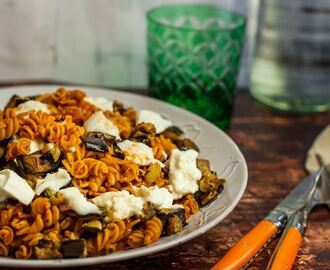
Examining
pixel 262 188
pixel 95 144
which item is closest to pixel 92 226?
pixel 95 144

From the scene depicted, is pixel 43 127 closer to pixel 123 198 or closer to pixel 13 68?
pixel 123 198

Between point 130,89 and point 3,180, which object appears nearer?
point 3,180

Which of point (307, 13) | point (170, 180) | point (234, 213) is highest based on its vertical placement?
point (307, 13)

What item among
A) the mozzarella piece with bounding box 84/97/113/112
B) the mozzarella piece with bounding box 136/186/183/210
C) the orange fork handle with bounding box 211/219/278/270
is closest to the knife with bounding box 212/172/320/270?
the orange fork handle with bounding box 211/219/278/270

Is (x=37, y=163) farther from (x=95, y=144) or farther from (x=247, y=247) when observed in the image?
(x=247, y=247)

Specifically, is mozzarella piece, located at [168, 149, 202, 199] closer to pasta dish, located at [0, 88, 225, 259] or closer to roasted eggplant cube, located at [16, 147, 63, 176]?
pasta dish, located at [0, 88, 225, 259]

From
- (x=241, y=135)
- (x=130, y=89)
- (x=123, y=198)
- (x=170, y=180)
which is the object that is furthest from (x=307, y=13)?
(x=123, y=198)

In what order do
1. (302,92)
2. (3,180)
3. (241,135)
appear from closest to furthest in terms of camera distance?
(3,180) < (241,135) < (302,92)
